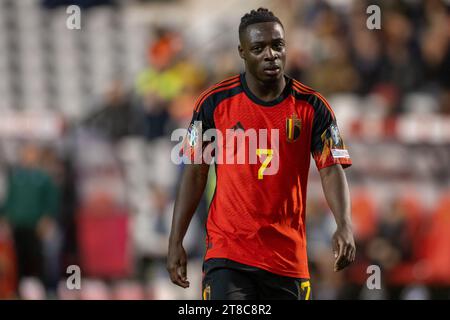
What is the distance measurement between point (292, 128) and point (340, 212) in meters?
0.51

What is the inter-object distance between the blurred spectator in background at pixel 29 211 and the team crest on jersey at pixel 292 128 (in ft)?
24.4

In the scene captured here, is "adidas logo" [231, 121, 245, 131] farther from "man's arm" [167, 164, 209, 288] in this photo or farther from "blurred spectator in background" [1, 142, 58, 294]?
"blurred spectator in background" [1, 142, 58, 294]

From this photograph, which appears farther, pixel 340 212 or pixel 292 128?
pixel 292 128

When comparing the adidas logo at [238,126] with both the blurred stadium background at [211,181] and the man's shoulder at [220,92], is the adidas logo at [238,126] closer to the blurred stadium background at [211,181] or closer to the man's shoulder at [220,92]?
the man's shoulder at [220,92]

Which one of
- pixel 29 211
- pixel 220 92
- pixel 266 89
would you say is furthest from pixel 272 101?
pixel 29 211

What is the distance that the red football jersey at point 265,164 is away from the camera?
5.70m

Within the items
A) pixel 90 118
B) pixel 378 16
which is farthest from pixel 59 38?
pixel 378 16

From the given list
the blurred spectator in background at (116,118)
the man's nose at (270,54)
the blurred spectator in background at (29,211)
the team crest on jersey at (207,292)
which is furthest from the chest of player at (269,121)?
the blurred spectator in background at (116,118)

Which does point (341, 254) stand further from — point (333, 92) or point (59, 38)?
point (59, 38)

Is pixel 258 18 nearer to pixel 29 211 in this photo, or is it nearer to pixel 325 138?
pixel 325 138

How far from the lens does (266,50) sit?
565cm

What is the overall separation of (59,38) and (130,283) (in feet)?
11.8

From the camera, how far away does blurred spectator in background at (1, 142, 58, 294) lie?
12.7 metres

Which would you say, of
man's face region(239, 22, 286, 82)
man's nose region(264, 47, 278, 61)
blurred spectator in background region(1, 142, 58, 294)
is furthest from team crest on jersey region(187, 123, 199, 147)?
blurred spectator in background region(1, 142, 58, 294)
